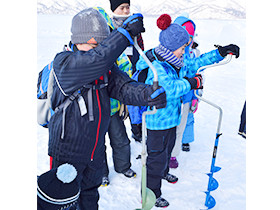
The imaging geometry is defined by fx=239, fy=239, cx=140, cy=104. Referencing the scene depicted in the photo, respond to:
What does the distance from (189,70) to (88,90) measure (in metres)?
1.66

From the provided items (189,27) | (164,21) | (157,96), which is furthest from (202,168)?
(157,96)

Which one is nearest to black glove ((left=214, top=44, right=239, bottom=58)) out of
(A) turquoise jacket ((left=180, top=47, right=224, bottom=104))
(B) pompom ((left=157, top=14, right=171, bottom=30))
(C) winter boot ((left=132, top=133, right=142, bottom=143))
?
(A) turquoise jacket ((left=180, top=47, right=224, bottom=104))

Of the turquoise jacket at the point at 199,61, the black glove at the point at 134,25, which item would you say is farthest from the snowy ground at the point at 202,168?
the black glove at the point at 134,25

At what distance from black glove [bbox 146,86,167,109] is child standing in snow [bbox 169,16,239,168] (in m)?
1.12

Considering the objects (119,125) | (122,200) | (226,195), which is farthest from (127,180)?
(226,195)

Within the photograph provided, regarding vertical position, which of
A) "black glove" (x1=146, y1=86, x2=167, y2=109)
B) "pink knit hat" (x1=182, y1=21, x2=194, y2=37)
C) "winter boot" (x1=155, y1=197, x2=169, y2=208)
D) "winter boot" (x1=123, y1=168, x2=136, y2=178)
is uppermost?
"pink knit hat" (x1=182, y1=21, x2=194, y2=37)

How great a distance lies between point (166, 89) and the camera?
2.11 metres

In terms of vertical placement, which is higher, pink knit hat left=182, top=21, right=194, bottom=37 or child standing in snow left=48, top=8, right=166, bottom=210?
pink knit hat left=182, top=21, right=194, bottom=37

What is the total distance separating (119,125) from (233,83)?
5.39 meters

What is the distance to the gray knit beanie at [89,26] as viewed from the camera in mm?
1444

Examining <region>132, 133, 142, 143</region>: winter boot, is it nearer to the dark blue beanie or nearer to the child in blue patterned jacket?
the child in blue patterned jacket

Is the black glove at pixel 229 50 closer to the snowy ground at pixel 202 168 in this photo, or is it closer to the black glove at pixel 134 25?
the black glove at pixel 134 25

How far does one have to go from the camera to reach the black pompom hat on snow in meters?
1.12

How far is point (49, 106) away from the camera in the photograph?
1630 millimetres
